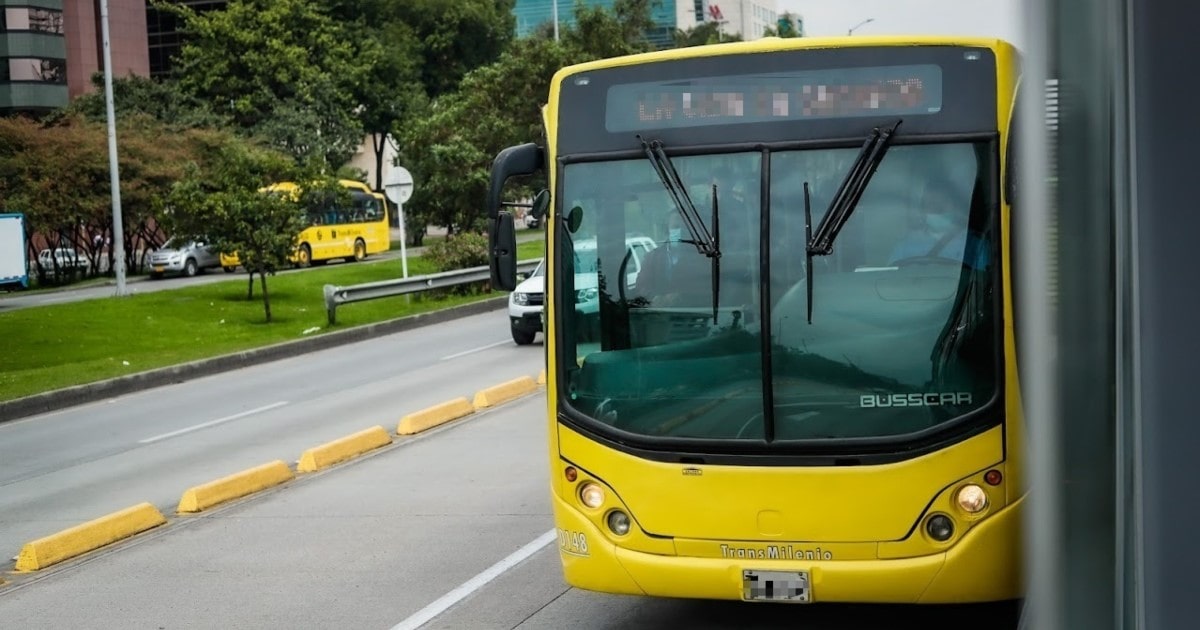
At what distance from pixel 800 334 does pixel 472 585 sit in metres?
2.80

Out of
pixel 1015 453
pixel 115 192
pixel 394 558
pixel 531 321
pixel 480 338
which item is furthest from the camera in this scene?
pixel 115 192

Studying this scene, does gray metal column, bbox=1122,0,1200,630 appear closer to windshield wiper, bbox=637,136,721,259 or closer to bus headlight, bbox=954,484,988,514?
bus headlight, bbox=954,484,988,514

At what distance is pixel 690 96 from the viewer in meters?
6.34

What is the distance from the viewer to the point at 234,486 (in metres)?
11.1

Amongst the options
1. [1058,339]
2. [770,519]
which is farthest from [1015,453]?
[1058,339]

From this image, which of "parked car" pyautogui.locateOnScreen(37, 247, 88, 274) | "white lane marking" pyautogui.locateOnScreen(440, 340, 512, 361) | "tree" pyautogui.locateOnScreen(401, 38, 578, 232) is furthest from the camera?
"parked car" pyautogui.locateOnScreen(37, 247, 88, 274)

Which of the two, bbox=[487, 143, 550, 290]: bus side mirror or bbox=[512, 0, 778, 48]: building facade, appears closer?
bbox=[487, 143, 550, 290]: bus side mirror

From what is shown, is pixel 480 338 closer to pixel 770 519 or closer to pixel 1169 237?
pixel 770 519

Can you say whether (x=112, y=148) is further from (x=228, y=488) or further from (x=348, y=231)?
(x=228, y=488)

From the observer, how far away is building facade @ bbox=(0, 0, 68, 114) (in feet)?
194

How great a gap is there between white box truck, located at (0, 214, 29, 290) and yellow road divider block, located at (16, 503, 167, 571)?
920 inches

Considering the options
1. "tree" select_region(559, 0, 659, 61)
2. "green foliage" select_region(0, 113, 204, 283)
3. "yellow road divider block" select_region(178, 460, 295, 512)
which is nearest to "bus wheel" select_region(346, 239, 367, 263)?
"green foliage" select_region(0, 113, 204, 283)

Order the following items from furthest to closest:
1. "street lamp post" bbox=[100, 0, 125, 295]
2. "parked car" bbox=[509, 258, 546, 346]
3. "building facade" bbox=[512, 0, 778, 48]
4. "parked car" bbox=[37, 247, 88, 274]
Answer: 1. "building facade" bbox=[512, 0, 778, 48]
2. "parked car" bbox=[37, 247, 88, 274]
3. "street lamp post" bbox=[100, 0, 125, 295]
4. "parked car" bbox=[509, 258, 546, 346]

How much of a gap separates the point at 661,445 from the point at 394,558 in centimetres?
320
